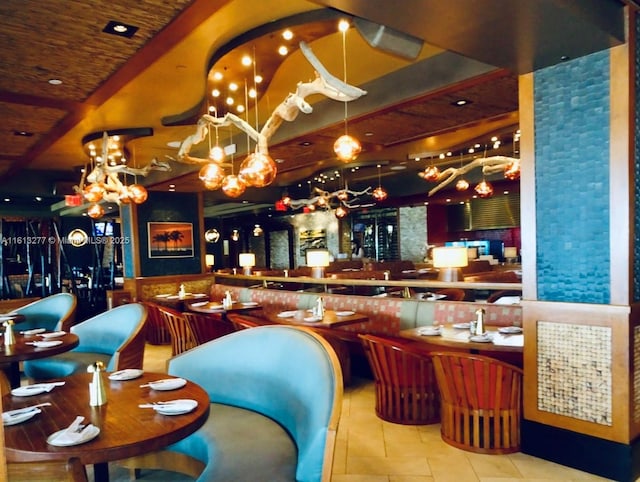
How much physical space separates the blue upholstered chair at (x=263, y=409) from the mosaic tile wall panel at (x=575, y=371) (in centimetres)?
186

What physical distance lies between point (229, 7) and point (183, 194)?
25.0ft

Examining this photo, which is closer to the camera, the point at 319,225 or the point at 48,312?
the point at 48,312

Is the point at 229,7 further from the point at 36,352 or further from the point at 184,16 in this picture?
the point at 36,352

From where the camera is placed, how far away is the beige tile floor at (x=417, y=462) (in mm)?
3154

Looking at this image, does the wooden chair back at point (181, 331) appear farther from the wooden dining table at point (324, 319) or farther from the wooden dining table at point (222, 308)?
the wooden dining table at point (324, 319)

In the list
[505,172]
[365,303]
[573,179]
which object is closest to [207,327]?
[365,303]

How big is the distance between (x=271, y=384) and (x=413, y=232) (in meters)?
12.6

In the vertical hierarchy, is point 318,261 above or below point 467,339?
above

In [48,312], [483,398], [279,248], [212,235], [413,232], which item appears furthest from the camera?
[212,235]

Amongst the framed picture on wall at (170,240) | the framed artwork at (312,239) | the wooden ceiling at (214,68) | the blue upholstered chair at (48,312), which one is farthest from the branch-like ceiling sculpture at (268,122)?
the framed artwork at (312,239)

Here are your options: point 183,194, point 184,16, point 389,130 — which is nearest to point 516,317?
point 389,130

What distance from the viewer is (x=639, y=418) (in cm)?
316

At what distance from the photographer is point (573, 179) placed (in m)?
3.35

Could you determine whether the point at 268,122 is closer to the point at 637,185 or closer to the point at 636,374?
the point at 637,185
